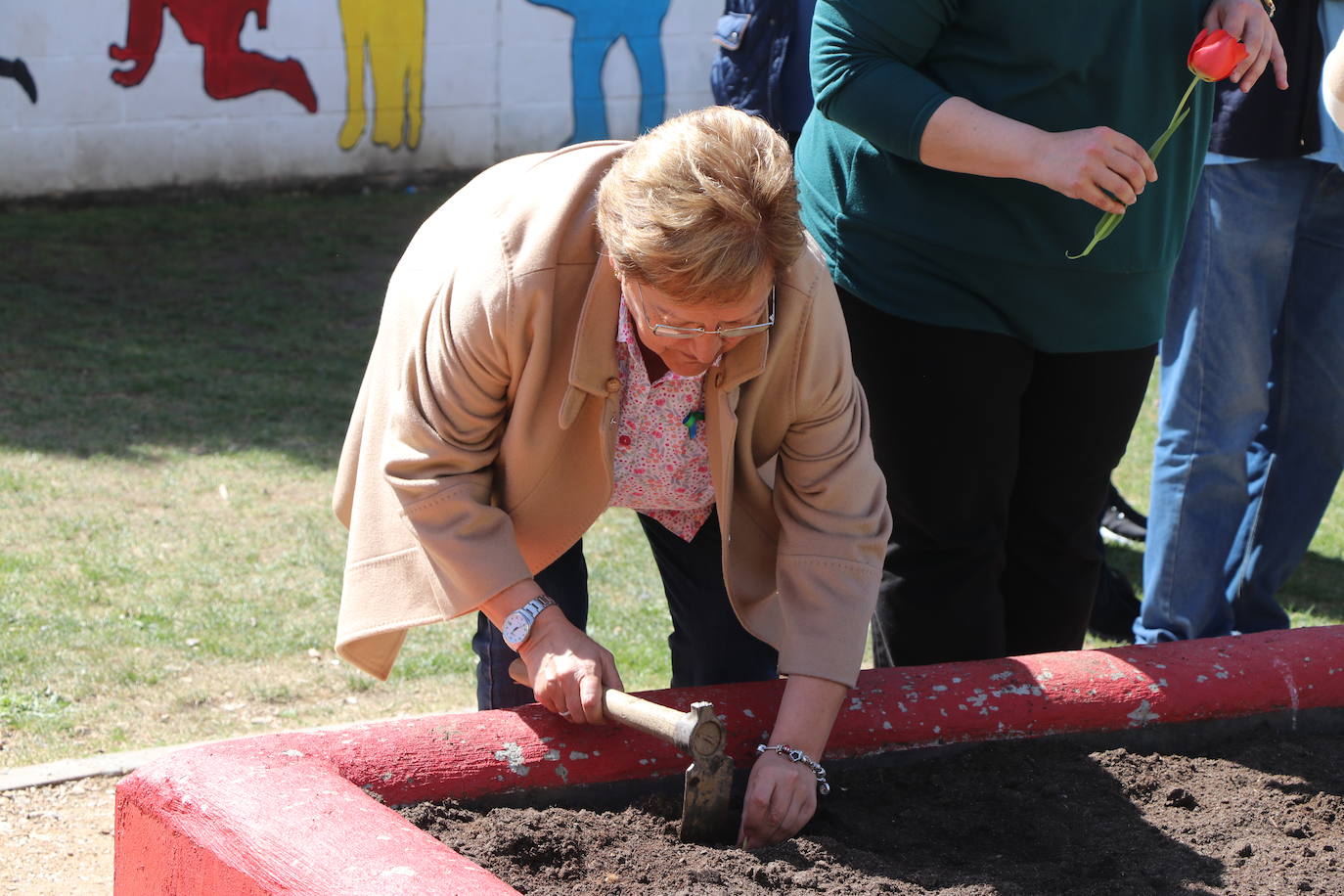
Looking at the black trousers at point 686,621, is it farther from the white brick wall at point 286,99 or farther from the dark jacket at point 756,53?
the white brick wall at point 286,99

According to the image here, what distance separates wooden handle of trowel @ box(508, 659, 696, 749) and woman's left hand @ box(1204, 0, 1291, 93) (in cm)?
144

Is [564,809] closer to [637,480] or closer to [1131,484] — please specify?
[637,480]

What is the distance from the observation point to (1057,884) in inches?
82.8

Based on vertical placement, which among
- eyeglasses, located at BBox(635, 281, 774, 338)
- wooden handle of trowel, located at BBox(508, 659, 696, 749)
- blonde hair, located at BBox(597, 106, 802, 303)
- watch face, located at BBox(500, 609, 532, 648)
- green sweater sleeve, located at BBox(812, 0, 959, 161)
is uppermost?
green sweater sleeve, located at BBox(812, 0, 959, 161)

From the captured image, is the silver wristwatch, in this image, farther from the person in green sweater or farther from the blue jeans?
the blue jeans

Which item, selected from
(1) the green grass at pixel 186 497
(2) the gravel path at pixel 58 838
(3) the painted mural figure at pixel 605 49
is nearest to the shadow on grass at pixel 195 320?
(1) the green grass at pixel 186 497

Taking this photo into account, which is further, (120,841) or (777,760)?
(777,760)

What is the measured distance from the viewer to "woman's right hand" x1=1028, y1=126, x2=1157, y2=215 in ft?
7.49

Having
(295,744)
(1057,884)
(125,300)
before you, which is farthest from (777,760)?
(125,300)

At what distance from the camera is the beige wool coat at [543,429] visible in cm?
218

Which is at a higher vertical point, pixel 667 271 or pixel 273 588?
pixel 667 271

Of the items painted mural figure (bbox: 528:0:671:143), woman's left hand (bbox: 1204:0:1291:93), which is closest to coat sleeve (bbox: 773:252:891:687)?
woman's left hand (bbox: 1204:0:1291:93)

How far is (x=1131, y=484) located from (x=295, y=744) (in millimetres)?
4165

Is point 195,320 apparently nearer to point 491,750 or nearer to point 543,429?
point 543,429
